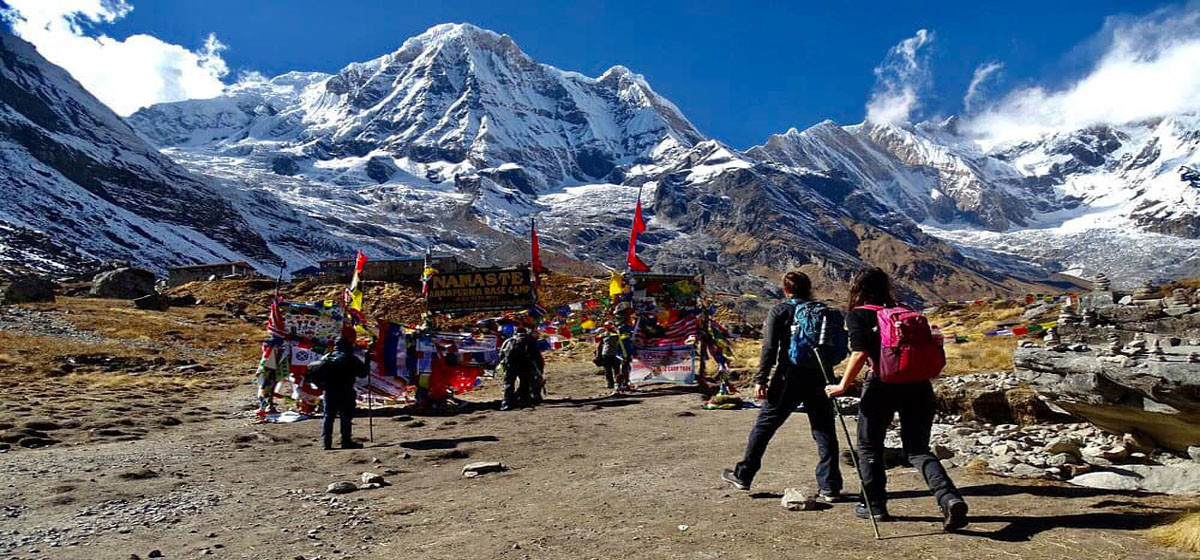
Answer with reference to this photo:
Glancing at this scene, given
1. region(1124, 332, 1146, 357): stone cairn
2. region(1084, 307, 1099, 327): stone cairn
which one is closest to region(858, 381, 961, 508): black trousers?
region(1124, 332, 1146, 357): stone cairn

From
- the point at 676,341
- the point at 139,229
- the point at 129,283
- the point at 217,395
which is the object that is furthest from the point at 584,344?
the point at 139,229

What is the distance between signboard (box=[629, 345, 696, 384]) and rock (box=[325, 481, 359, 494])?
1209 cm

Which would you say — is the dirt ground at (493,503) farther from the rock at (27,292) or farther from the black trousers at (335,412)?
the rock at (27,292)

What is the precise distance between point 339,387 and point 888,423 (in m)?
8.22

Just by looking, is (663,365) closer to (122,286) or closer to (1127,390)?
(1127,390)

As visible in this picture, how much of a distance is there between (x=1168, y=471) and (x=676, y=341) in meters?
13.3

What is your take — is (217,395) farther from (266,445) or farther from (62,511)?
(62,511)

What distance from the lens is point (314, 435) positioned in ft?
38.3

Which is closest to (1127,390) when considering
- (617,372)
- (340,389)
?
(340,389)

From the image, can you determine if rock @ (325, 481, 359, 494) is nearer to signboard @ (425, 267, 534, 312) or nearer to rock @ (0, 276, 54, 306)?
signboard @ (425, 267, 534, 312)

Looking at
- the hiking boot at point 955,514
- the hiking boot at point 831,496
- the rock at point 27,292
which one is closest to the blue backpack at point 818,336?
the hiking boot at point 831,496

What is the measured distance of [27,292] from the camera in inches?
1543

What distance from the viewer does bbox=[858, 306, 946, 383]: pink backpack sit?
515cm

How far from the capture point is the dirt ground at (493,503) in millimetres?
5016
